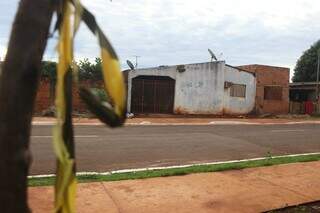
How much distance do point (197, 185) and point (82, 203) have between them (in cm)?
213

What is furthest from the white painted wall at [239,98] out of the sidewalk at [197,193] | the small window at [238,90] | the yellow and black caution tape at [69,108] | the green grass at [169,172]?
the yellow and black caution tape at [69,108]

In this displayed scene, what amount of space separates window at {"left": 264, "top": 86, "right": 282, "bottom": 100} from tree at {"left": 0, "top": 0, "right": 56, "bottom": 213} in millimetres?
34444

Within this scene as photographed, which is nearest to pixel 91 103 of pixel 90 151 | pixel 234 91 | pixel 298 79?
pixel 90 151

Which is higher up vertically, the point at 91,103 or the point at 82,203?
the point at 91,103

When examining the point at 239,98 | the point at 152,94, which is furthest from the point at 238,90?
the point at 152,94

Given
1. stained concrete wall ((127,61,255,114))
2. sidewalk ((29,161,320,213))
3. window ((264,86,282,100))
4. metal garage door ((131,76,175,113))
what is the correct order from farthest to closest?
window ((264,86,282,100)), stained concrete wall ((127,61,255,114)), metal garage door ((131,76,175,113)), sidewalk ((29,161,320,213))

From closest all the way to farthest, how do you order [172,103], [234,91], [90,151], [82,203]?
[82,203] → [90,151] → [172,103] → [234,91]

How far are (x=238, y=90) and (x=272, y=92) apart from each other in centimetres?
410

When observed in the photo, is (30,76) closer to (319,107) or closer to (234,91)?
(234,91)

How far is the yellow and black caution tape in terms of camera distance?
7.49 ft

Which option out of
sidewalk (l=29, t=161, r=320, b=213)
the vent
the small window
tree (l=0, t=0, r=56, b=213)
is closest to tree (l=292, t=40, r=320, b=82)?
the small window

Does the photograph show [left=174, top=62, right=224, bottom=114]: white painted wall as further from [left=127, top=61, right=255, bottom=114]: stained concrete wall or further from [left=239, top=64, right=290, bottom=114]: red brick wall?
[left=239, top=64, right=290, bottom=114]: red brick wall

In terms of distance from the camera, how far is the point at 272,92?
119 feet

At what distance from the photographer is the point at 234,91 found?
33.1 meters
